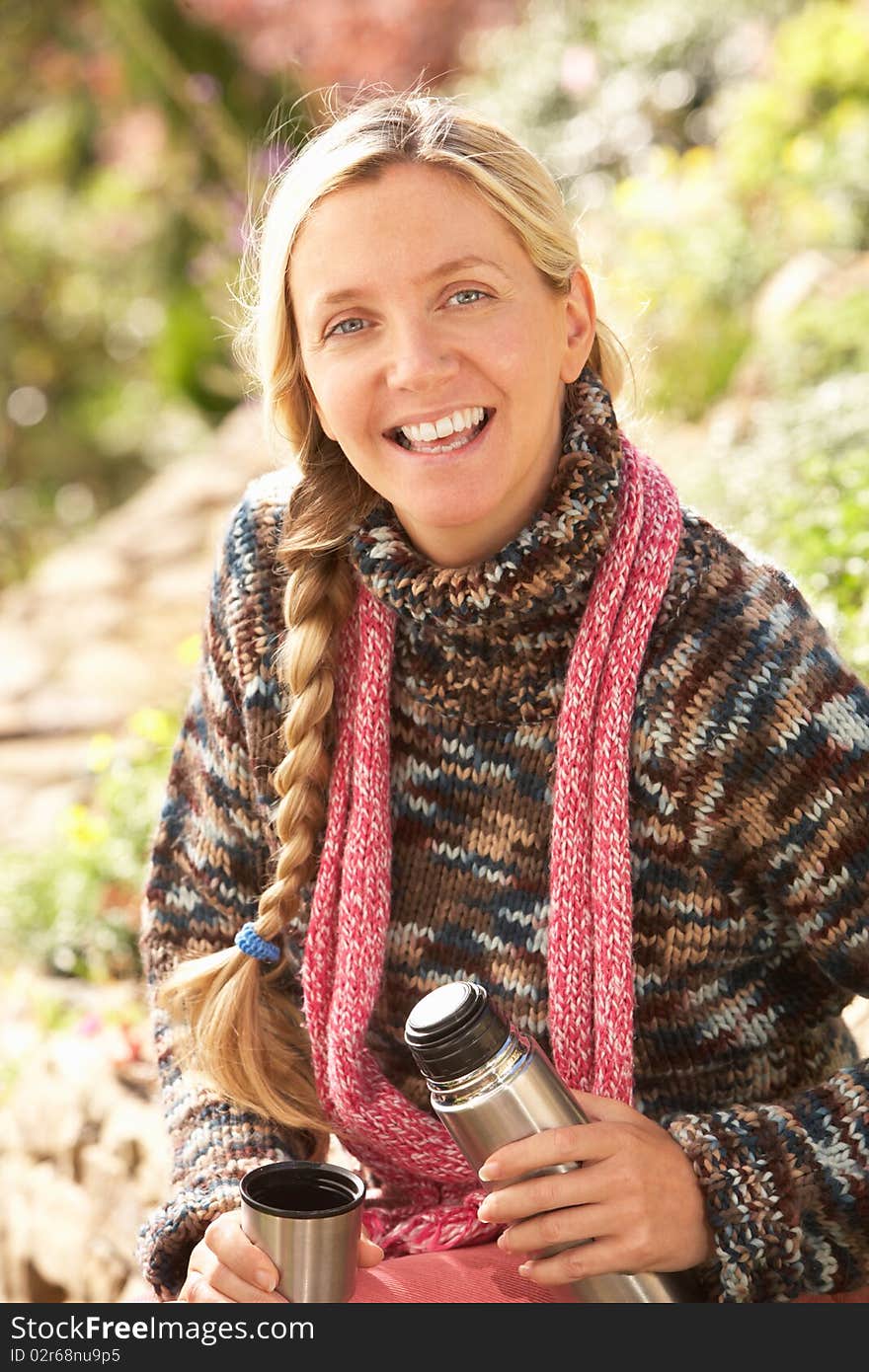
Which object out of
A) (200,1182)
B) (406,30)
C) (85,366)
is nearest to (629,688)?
(200,1182)

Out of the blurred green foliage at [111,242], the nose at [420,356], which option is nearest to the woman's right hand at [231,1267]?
the nose at [420,356]

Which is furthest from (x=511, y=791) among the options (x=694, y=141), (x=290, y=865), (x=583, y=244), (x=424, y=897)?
(x=694, y=141)

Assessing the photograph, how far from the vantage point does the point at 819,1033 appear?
Answer: 188cm

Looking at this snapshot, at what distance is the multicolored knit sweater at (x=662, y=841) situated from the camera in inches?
64.7

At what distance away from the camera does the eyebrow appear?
5.50 feet

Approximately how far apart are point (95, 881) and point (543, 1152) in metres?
2.33

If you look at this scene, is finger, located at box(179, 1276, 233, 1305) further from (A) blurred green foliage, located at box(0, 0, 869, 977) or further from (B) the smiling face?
(A) blurred green foliage, located at box(0, 0, 869, 977)

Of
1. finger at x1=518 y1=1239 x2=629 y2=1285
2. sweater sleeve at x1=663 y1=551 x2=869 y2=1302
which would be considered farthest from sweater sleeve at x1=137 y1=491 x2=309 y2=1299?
sweater sleeve at x1=663 y1=551 x2=869 y2=1302

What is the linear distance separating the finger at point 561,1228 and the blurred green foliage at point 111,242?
6.32m

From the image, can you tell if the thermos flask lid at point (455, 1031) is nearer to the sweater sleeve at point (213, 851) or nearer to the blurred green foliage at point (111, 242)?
the sweater sleeve at point (213, 851)

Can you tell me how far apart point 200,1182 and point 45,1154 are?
1.40m

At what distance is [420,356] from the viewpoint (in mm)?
1684

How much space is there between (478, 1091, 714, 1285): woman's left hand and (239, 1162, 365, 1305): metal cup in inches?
5.5

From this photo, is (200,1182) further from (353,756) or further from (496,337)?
(496,337)
